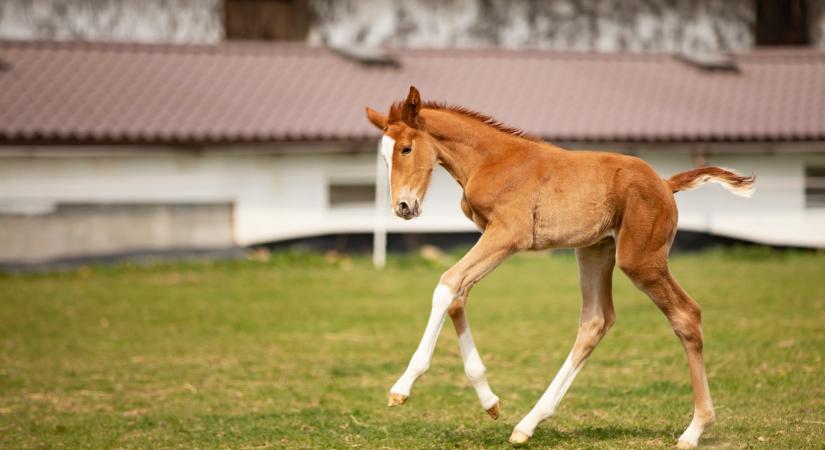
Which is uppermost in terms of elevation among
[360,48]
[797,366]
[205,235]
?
[360,48]

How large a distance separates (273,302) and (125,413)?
25.5 ft

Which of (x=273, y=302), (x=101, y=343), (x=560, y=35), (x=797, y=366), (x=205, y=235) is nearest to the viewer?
(x=797, y=366)

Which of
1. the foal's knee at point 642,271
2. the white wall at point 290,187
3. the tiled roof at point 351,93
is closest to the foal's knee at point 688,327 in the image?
the foal's knee at point 642,271

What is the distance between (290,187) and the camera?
923 inches

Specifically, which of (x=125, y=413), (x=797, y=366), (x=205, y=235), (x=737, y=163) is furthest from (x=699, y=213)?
(x=125, y=413)

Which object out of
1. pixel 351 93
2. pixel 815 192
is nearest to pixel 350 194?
pixel 351 93

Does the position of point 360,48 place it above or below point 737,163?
above

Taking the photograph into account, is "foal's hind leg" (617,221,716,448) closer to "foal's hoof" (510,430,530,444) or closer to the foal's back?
the foal's back

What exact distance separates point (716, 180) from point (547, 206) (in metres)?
1.25

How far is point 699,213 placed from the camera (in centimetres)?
2370

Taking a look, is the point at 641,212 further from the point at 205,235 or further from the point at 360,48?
the point at 360,48

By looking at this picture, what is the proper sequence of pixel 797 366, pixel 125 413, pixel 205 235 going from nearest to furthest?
pixel 125 413
pixel 797 366
pixel 205 235

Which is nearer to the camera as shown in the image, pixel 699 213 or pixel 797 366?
pixel 797 366

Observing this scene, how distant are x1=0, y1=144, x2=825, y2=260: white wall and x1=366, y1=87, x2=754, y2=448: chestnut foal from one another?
48.8 feet
